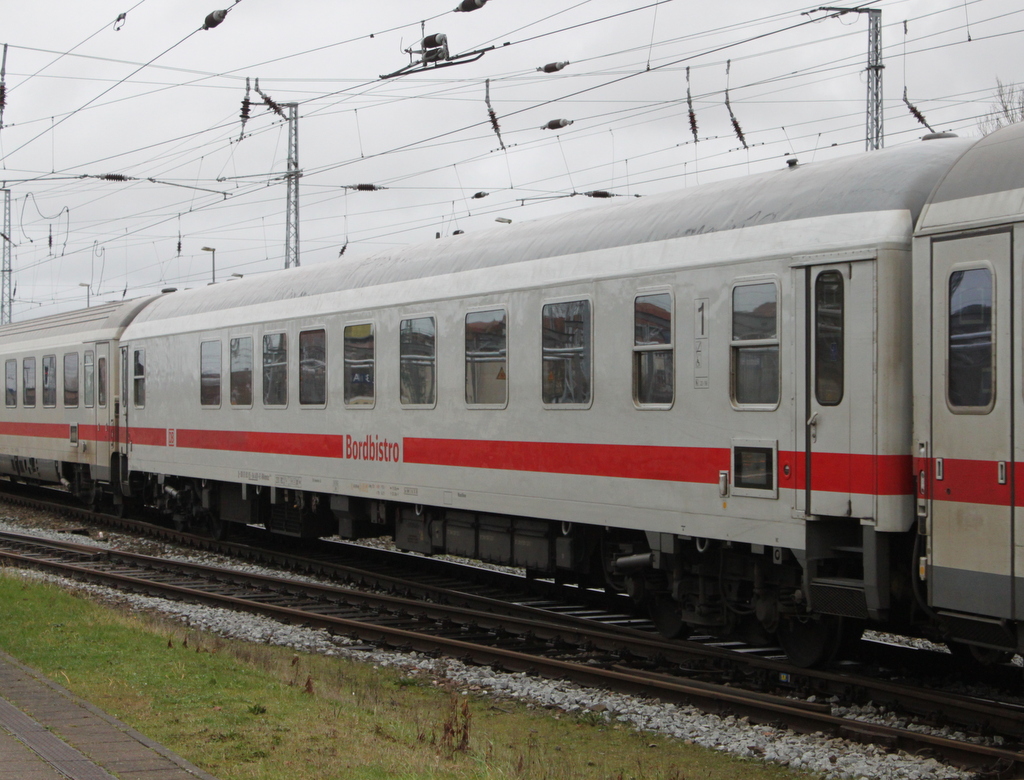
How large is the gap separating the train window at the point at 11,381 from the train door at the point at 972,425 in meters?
24.3

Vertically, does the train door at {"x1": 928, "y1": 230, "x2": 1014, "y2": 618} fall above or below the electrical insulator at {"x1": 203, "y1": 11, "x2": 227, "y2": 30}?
below

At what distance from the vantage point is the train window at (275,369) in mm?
15859

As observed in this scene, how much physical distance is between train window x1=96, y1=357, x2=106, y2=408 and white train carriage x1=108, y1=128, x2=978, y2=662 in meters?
6.89

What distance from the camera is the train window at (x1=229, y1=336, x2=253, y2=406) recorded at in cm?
1672

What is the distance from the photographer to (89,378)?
22328 mm

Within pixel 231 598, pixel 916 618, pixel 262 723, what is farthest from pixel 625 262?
pixel 231 598

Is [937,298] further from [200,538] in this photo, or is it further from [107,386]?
[107,386]

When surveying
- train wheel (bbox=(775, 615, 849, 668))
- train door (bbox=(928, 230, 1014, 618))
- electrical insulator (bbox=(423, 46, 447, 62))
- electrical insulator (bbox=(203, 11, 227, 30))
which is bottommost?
train wheel (bbox=(775, 615, 849, 668))

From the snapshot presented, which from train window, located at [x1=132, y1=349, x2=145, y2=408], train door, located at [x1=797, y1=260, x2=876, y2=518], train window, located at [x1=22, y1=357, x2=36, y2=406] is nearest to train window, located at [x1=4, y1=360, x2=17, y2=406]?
train window, located at [x1=22, y1=357, x2=36, y2=406]

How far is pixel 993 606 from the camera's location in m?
7.11

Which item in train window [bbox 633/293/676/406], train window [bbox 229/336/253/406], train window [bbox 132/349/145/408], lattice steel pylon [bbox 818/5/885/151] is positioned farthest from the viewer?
train window [bbox 132/349/145/408]

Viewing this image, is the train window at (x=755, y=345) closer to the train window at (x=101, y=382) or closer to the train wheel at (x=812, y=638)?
the train wheel at (x=812, y=638)

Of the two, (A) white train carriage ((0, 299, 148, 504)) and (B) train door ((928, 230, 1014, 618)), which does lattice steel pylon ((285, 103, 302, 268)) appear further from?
(B) train door ((928, 230, 1014, 618))

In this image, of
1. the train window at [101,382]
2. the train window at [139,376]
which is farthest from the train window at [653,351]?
the train window at [101,382]
